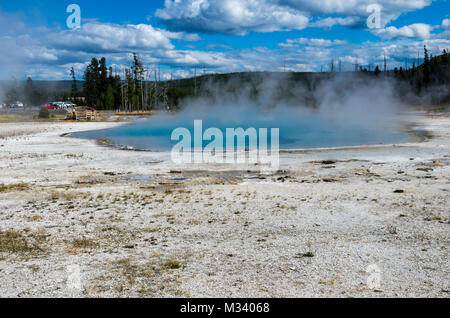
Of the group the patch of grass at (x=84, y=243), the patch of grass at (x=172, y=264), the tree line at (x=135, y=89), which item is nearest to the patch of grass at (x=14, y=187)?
the patch of grass at (x=84, y=243)

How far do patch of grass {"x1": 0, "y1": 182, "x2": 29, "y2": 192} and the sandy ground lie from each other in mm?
30

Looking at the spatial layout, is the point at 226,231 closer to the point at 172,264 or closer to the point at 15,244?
the point at 172,264

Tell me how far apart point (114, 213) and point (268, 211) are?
400 centimetres

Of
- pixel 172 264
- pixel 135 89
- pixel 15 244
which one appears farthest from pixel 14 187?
pixel 135 89

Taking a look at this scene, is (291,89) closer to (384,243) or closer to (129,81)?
(129,81)

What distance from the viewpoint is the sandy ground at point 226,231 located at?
6.02 m

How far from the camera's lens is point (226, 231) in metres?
8.61

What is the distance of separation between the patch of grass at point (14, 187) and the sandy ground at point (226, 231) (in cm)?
3

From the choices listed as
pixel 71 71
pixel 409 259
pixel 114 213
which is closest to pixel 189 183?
pixel 114 213

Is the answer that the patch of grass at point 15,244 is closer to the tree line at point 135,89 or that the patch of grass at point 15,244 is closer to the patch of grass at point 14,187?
the patch of grass at point 14,187

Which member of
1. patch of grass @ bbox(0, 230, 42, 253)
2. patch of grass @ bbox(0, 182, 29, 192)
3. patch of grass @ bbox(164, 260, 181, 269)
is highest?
patch of grass @ bbox(0, 182, 29, 192)

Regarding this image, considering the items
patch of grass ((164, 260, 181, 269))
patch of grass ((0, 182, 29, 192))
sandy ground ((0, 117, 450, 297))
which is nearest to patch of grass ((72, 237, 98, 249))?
sandy ground ((0, 117, 450, 297))

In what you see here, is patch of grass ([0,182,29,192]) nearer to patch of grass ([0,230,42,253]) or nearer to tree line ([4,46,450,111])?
patch of grass ([0,230,42,253])

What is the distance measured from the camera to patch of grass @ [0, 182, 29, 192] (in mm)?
12695
